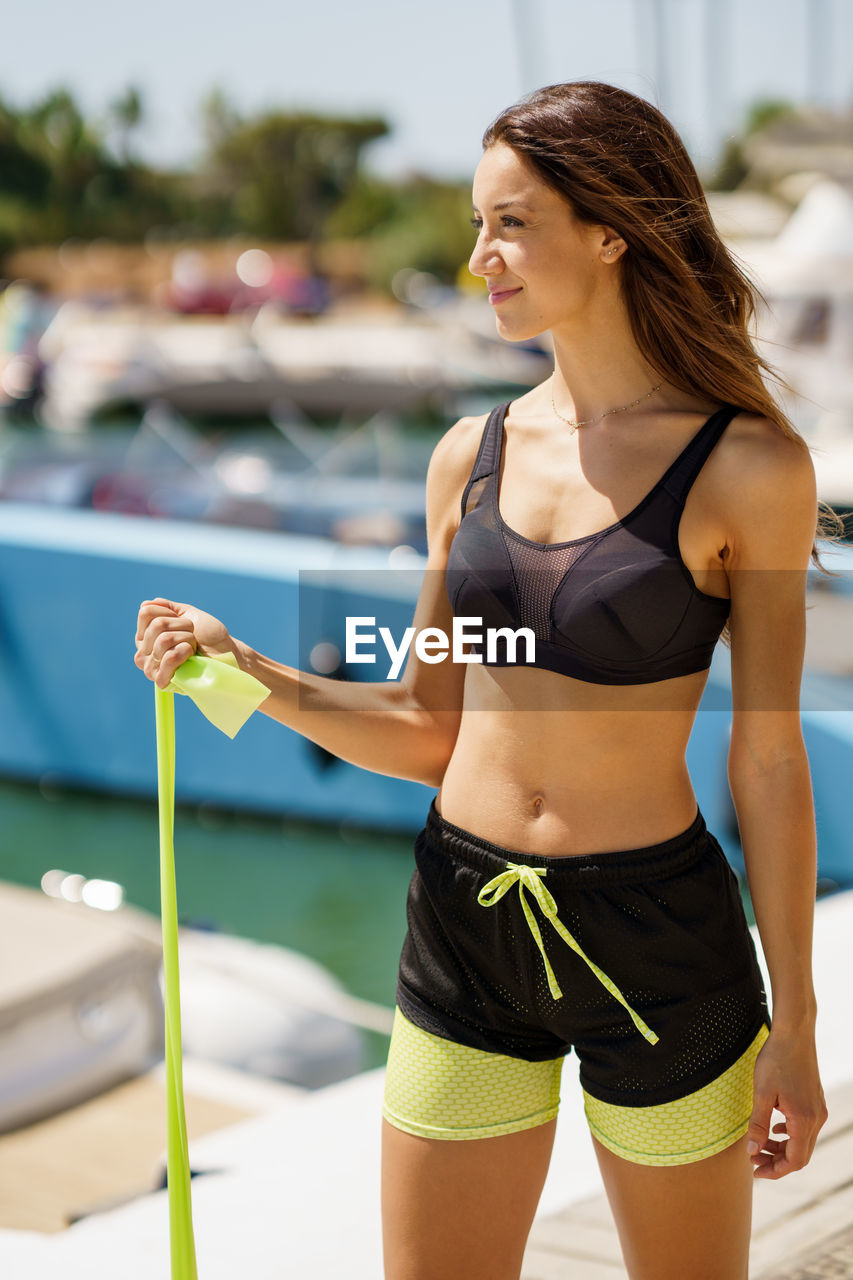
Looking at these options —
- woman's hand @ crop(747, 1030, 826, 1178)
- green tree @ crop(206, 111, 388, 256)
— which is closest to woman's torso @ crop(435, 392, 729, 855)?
woman's hand @ crop(747, 1030, 826, 1178)

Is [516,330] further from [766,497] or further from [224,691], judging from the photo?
[224,691]

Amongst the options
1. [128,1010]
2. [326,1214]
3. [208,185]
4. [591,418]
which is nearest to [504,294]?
[591,418]

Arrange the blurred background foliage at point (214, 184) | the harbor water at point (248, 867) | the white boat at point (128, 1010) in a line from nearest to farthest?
1. the white boat at point (128, 1010)
2. the harbor water at point (248, 867)
3. the blurred background foliage at point (214, 184)

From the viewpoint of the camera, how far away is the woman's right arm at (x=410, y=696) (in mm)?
1595

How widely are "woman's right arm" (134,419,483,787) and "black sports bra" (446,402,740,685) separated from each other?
0.15 m

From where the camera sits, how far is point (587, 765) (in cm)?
144

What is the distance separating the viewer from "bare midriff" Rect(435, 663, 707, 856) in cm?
144

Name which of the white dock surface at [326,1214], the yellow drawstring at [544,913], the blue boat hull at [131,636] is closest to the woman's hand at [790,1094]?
the yellow drawstring at [544,913]

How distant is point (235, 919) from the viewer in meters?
5.93

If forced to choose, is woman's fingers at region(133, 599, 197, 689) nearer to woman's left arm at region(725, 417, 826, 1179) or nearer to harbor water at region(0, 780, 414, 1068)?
woman's left arm at region(725, 417, 826, 1179)

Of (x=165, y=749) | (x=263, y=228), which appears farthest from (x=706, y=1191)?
(x=263, y=228)

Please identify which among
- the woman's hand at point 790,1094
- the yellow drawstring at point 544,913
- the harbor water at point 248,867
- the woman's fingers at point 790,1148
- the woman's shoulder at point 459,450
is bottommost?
the harbor water at point 248,867

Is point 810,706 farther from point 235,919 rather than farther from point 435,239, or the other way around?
point 435,239

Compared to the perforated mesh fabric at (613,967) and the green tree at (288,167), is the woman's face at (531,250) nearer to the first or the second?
the perforated mesh fabric at (613,967)
